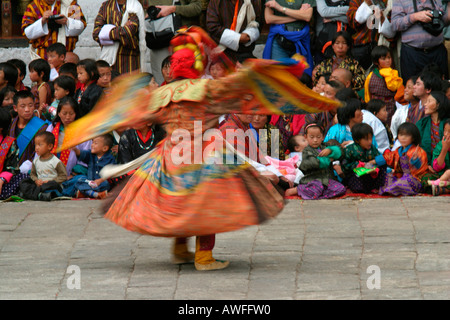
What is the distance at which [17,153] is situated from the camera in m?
8.42

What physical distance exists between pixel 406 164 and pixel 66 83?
3430 mm

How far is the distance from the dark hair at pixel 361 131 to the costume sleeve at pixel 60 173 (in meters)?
2.59

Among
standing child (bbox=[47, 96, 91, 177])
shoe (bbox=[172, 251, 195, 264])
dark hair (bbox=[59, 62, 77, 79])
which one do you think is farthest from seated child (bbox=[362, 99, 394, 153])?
dark hair (bbox=[59, 62, 77, 79])

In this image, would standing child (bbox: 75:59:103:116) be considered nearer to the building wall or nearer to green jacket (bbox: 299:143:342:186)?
the building wall

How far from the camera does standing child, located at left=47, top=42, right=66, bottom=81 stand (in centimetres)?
984

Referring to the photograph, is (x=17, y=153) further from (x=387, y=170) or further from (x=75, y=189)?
(x=387, y=170)

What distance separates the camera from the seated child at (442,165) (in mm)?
7680

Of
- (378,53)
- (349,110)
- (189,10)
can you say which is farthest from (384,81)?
(189,10)

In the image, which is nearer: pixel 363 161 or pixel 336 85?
pixel 363 161

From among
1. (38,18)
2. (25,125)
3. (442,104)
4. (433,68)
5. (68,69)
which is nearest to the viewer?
(442,104)

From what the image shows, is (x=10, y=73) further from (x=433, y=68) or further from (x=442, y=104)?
(x=442, y=104)

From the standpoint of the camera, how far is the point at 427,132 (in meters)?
8.09

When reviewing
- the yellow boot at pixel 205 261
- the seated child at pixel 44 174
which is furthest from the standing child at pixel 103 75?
the yellow boot at pixel 205 261
